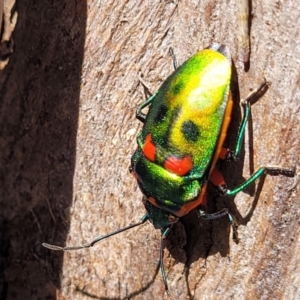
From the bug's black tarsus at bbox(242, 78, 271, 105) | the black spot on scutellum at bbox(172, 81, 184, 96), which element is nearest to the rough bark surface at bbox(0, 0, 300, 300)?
the bug's black tarsus at bbox(242, 78, 271, 105)

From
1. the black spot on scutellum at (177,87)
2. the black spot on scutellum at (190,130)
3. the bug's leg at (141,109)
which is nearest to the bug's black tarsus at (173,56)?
the bug's leg at (141,109)

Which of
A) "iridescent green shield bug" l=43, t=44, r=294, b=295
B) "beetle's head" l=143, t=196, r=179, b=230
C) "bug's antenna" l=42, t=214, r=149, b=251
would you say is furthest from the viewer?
"bug's antenna" l=42, t=214, r=149, b=251

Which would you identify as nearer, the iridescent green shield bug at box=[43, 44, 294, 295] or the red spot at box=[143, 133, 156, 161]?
the iridescent green shield bug at box=[43, 44, 294, 295]

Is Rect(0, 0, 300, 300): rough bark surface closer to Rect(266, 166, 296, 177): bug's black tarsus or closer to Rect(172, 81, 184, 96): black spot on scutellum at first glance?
Rect(266, 166, 296, 177): bug's black tarsus

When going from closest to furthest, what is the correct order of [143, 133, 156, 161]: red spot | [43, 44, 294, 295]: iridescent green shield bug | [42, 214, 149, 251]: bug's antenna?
1. [43, 44, 294, 295]: iridescent green shield bug
2. [143, 133, 156, 161]: red spot
3. [42, 214, 149, 251]: bug's antenna

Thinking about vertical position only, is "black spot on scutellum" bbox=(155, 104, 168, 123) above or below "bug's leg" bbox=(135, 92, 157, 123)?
above

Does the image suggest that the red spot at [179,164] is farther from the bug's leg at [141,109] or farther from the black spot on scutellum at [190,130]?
the bug's leg at [141,109]

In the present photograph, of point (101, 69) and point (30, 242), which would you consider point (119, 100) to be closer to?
point (101, 69)
